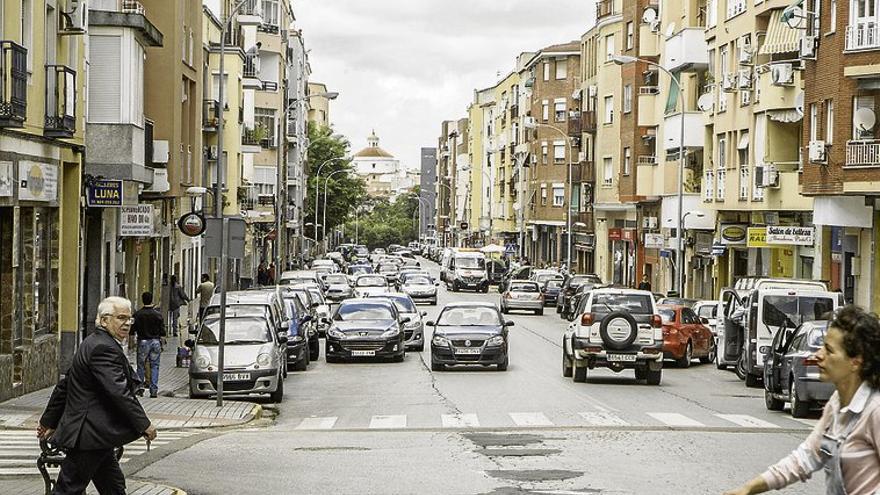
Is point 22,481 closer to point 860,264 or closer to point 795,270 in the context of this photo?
point 860,264

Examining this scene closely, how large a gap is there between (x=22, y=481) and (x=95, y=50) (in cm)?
1877

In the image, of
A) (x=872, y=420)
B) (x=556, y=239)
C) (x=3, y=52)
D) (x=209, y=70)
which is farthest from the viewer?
(x=556, y=239)

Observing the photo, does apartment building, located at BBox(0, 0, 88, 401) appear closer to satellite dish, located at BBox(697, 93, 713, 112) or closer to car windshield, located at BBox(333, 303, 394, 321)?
car windshield, located at BBox(333, 303, 394, 321)

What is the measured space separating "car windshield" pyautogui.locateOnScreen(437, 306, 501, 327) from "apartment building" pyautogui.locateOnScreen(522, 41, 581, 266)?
7286 centimetres

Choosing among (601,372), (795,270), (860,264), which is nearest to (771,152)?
(795,270)

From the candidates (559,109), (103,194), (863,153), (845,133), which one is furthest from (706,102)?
(559,109)

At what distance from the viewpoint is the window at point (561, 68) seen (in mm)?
114062

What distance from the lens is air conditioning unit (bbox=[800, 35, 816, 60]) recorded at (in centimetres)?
4116

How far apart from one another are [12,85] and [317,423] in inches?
A: 273

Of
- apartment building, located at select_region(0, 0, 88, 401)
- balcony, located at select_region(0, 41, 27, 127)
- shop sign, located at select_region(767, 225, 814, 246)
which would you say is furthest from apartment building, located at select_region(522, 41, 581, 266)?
balcony, located at select_region(0, 41, 27, 127)

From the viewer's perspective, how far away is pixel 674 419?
893 inches

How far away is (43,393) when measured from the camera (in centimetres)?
2534

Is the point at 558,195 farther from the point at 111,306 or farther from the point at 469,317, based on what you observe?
the point at 111,306

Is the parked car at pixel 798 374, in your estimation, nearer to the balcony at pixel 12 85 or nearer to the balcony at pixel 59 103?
the balcony at pixel 12 85
